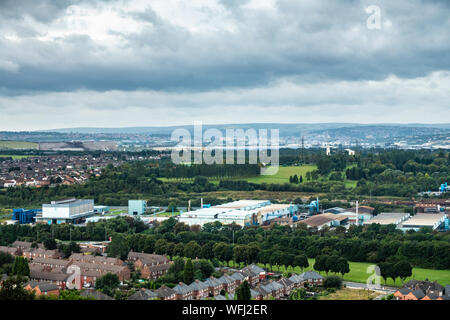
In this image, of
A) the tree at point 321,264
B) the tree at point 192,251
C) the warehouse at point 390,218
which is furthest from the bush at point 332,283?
the warehouse at point 390,218

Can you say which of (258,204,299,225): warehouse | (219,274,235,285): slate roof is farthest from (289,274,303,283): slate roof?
(258,204,299,225): warehouse

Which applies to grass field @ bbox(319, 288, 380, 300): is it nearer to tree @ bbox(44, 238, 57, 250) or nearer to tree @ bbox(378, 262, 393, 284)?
tree @ bbox(378, 262, 393, 284)

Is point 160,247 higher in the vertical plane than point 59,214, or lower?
higher

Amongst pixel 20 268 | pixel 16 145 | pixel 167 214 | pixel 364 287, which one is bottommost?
pixel 167 214

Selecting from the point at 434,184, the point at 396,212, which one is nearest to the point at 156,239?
the point at 396,212

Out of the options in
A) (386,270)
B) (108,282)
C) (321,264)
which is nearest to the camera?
(108,282)

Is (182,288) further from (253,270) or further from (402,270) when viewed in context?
(402,270)

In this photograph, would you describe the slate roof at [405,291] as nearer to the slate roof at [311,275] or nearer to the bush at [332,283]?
the bush at [332,283]

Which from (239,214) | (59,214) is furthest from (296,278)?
(59,214)
